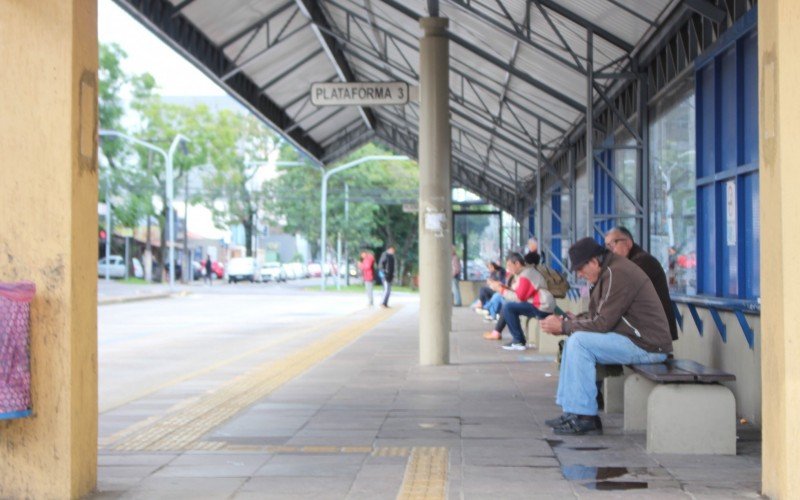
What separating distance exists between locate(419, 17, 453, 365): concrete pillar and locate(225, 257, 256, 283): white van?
190 ft

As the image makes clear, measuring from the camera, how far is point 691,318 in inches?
430

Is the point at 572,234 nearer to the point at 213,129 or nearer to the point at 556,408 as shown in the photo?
the point at 556,408

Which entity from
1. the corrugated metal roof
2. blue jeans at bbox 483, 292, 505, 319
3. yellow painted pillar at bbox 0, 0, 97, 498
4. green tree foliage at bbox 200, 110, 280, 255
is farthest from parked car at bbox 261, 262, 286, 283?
yellow painted pillar at bbox 0, 0, 97, 498

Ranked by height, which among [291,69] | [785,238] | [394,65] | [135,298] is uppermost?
[291,69]

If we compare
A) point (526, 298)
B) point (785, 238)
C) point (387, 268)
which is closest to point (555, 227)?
point (387, 268)

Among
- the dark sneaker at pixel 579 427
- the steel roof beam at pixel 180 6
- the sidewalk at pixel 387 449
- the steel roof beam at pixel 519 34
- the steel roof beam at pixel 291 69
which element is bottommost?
the sidewalk at pixel 387 449

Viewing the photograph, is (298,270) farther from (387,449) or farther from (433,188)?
(387,449)

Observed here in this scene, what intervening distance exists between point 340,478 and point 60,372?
1.67 metres

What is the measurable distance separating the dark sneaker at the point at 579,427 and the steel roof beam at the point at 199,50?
30.1ft

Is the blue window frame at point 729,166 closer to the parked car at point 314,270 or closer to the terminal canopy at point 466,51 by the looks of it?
the terminal canopy at point 466,51

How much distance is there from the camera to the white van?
2803 inches

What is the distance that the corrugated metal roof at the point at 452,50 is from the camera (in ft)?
50.2

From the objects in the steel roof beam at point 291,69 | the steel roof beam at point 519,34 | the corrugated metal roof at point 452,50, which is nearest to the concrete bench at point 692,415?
the corrugated metal roof at point 452,50

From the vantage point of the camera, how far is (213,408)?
9.94 metres
